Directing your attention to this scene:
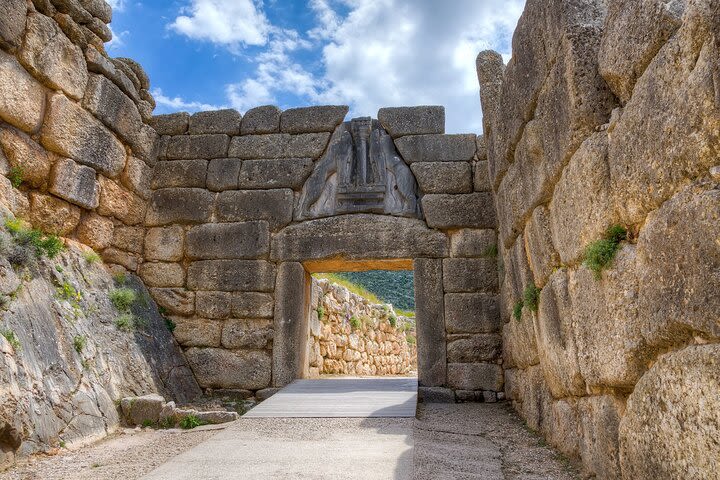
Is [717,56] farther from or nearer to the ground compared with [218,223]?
nearer to the ground

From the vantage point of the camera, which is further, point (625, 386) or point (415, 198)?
point (415, 198)

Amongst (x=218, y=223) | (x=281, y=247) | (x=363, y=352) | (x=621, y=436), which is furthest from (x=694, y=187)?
(x=363, y=352)

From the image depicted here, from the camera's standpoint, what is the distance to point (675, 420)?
2064mm

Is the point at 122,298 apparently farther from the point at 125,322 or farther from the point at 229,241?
the point at 229,241

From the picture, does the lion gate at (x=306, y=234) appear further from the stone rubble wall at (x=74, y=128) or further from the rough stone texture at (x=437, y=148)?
the stone rubble wall at (x=74, y=128)

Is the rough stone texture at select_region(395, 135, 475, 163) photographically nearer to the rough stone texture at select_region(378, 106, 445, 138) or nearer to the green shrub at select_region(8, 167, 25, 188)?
the rough stone texture at select_region(378, 106, 445, 138)

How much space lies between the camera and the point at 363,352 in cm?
1143

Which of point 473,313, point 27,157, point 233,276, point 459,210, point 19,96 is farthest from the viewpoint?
point 233,276

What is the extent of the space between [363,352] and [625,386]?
9069mm

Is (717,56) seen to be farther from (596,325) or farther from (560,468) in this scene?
(560,468)

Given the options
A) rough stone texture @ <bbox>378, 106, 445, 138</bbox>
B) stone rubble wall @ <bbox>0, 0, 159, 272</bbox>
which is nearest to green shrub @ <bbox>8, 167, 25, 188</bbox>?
stone rubble wall @ <bbox>0, 0, 159, 272</bbox>

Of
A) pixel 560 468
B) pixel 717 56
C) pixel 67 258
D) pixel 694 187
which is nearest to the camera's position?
pixel 717 56

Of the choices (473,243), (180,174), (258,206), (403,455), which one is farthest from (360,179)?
(403,455)

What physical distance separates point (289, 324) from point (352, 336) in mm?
4183
